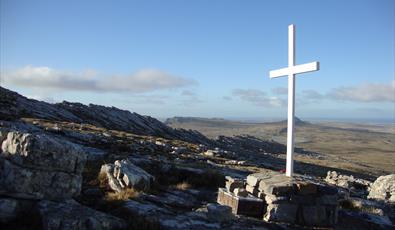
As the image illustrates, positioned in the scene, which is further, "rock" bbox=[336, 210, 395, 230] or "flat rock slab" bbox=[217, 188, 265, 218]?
"rock" bbox=[336, 210, 395, 230]

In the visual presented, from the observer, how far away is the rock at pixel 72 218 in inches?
425

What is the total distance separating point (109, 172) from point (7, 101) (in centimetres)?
4188

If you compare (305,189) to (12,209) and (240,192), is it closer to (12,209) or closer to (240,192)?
(240,192)

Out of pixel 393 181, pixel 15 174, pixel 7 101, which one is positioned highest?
pixel 7 101

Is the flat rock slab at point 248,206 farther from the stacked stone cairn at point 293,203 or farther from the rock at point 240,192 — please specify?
the rock at point 240,192

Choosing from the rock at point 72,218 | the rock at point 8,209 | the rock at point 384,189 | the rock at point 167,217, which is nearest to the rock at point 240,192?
the rock at point 167,217

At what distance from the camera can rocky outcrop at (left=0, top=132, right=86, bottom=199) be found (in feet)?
39.1

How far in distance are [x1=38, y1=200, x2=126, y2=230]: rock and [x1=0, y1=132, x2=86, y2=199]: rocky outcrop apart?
525mm

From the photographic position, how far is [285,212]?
1473cm

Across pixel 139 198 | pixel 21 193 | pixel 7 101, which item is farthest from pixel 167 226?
pixel 7 101

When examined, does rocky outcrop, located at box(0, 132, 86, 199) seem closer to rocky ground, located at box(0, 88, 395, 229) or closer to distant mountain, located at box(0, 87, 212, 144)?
rocky ground, located at box(0, 88, 395, 229)

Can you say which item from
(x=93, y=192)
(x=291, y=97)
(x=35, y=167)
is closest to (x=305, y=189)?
(x=291, y=97)

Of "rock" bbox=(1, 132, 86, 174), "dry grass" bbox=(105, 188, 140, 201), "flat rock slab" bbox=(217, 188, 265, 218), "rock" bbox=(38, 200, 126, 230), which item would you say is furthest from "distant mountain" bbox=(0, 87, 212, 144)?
"rock" bbox=(38, 200, 126, 230)

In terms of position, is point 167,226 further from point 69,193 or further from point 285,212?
point 285,212
